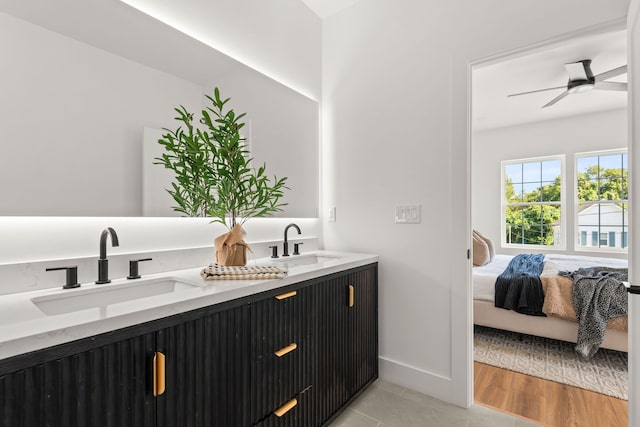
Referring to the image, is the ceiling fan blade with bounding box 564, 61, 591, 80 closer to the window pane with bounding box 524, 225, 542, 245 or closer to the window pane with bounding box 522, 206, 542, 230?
the window pane with bounding box 522, 206, 542, 230

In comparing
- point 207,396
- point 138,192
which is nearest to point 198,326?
point 207,396

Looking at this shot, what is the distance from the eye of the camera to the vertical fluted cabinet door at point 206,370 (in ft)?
3.12

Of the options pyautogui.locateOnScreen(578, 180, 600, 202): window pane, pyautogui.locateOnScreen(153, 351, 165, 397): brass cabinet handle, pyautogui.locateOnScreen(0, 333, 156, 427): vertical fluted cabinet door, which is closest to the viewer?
pyautogui.locateOnScreen(0, 333, 156, 427): vertical fluted cabinet door

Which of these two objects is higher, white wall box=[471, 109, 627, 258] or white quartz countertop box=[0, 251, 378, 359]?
white wall box=[471, 109, 627, 258]

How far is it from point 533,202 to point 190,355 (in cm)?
592

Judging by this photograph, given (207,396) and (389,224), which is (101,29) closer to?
(207,396)

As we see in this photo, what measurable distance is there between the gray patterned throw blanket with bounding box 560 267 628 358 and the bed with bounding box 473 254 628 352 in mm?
67

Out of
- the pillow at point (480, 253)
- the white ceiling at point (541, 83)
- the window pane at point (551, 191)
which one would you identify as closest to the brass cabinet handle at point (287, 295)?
the white ceiling at point (541, 83)

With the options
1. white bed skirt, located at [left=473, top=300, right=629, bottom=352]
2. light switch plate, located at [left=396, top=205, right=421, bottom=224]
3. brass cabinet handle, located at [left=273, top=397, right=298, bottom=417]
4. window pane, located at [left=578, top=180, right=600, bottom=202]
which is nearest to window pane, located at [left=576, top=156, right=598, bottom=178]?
window pane, located at [left=578, top=180, right=600, bottom=202]

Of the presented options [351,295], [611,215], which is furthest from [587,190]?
[351,295]

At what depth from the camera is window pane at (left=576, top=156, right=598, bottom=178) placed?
15.5 ft

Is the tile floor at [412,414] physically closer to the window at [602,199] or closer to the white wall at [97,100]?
the white wall at [97,100]

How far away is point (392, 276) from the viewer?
2.14m

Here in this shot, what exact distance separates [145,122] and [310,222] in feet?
4.44
